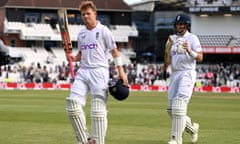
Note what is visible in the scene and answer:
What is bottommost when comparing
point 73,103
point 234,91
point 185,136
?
point 234,91

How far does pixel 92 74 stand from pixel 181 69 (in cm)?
242

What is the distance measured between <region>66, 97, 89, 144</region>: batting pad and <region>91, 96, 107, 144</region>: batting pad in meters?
0.26

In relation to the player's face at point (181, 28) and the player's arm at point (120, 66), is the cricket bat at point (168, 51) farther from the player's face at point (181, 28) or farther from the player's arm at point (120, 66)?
the player's arm at point (120, 66)

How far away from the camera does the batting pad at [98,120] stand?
998 cm

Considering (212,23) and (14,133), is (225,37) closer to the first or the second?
(212,23)

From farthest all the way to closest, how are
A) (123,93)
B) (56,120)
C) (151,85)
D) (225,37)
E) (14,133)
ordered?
(225,37) < (151,85) < (56,120) < (14,133) < (123,93)

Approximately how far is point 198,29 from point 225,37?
4103 mm

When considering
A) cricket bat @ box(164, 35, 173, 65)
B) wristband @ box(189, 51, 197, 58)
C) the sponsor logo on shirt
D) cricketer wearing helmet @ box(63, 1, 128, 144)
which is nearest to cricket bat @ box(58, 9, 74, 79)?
the sponsor logo on shirt

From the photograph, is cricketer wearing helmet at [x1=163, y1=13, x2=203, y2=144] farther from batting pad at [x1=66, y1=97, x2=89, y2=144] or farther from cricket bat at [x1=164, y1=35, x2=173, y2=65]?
batting pad at [x1=66, y1=97, x2=89, y2=144]

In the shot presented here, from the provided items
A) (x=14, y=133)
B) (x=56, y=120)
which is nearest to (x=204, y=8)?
(x=56, y=120)

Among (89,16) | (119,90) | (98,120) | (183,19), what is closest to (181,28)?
(183,19)

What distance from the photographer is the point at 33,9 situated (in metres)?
83.8

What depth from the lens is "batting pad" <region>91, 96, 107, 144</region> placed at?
9.98 metres

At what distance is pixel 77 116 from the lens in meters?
Result: 10.2
